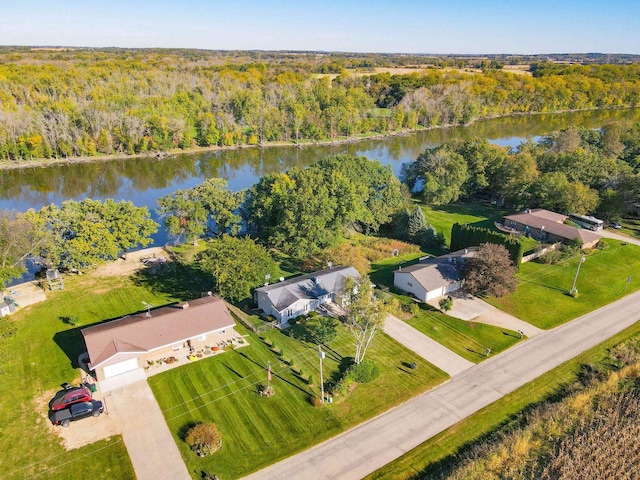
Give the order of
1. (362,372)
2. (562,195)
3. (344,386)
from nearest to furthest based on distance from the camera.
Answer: (344,386) → (362,372) → (562,195)

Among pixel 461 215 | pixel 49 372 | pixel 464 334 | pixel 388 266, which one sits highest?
pixel 49 372

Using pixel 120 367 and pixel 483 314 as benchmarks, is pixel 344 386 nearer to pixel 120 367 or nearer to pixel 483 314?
pixel 120 367

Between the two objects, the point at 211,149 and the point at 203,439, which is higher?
the point at 211,149

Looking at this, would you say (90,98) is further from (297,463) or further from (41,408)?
(297,463)

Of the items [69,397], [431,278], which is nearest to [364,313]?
[431,278]

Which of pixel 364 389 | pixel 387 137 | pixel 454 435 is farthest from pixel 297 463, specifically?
pixel 387 137

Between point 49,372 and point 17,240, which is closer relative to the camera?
point 49,372

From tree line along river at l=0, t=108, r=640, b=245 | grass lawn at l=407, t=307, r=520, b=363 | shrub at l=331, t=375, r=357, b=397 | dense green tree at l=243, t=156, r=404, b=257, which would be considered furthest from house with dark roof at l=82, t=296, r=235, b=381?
tree line along river at l=0, t=108, r=640, b=245
